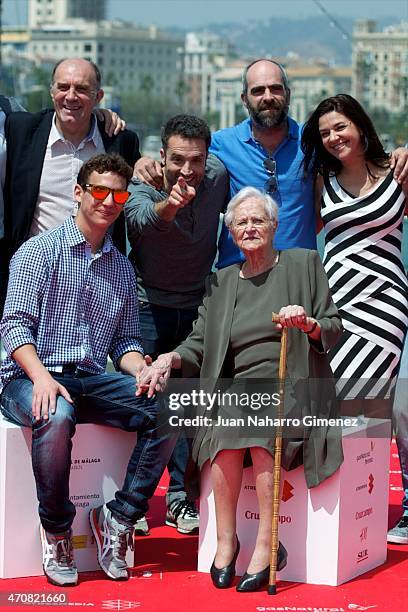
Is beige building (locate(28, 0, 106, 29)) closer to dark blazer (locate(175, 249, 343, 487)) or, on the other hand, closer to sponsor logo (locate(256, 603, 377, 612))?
dark blazer (locate(175, 249, 343, 487))

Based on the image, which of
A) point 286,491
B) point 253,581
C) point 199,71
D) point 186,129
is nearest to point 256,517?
point 286,491

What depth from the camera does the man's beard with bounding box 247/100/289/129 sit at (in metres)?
4.89

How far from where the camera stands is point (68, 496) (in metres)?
4.25

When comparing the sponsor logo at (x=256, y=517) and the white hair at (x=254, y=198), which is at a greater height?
the white hair at (x=254, y=198)

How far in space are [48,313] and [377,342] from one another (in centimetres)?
129

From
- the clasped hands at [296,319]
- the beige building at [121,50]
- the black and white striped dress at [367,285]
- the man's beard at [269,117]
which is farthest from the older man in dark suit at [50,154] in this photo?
the beige building at [121,50]

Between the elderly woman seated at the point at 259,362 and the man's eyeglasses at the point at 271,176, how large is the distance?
0.50 metres

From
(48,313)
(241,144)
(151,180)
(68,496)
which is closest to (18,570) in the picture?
(68,496)

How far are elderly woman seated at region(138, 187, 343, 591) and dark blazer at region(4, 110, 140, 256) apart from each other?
2.99ft

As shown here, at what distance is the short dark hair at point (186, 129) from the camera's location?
4.64 metres

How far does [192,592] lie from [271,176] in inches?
65.7

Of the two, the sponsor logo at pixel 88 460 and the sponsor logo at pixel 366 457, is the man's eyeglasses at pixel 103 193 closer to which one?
the sponsor logo at pixel 88 460

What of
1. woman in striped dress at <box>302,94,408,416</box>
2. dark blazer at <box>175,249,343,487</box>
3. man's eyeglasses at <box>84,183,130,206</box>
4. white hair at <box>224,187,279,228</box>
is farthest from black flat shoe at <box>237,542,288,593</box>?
man's eyeglasses at <box>84,183,130,206</box>

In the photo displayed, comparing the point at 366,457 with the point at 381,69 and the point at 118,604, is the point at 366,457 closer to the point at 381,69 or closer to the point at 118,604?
the point at 118,604
